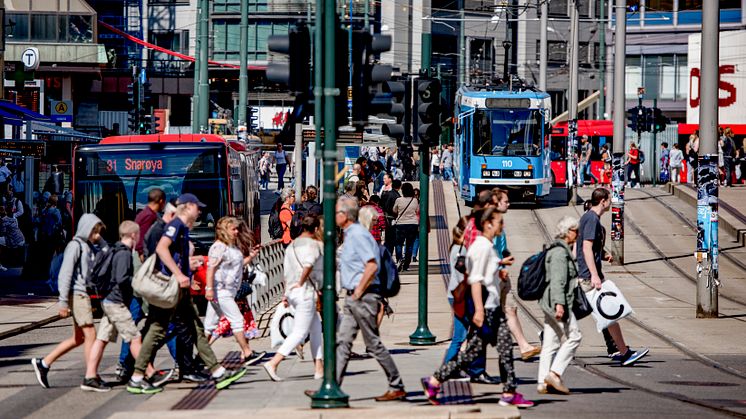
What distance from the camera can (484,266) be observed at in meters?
→ 11.5

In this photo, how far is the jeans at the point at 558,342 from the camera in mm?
12195

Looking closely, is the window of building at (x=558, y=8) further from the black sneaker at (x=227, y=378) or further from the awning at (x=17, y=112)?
the black sneaker at (x=227, y=378)

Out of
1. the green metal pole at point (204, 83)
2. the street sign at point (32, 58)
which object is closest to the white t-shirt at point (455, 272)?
the green metal pole at point (204, 83)

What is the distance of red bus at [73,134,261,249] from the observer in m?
22.4

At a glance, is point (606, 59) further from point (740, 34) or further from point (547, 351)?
point (547, 351)

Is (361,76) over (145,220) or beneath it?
over

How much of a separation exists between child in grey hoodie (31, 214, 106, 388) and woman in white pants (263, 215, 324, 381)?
1786 mm

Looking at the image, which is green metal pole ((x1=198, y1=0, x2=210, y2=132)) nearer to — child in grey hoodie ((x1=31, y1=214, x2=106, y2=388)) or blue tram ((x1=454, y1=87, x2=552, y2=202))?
blue tram ((x1=454, y1=87, x2=552, y2=202))

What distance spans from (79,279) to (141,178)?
9944 millimetres

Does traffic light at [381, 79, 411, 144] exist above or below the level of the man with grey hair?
above

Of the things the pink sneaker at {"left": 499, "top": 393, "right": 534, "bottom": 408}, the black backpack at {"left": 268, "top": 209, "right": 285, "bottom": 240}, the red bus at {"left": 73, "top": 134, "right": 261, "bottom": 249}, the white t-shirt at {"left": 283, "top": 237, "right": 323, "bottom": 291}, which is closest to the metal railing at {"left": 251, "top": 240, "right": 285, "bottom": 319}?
→ the red bus at {"left": 73, "top": 134, "right": 261, "bottom": 249}

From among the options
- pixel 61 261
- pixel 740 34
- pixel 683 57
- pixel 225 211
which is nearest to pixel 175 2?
pixel 683 57

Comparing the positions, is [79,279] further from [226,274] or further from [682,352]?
[682,352]

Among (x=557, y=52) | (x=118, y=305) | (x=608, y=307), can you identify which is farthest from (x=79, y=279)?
(x=557, y=52)
